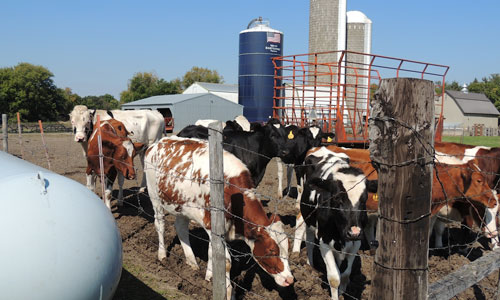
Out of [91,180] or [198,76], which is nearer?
[91,180]

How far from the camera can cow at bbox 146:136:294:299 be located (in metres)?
4.25

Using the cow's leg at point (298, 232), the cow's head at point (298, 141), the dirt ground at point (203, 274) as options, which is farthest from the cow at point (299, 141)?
the cow's leg at point (298, 232)

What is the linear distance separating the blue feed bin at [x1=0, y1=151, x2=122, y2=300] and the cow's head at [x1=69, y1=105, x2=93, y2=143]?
19.0 feet

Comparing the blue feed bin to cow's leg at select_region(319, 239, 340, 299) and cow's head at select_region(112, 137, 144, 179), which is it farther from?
cow's head at select_region(112, 137, 144, 179)

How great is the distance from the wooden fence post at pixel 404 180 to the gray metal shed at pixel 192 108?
35.5 m

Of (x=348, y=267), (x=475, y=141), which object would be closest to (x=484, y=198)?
(x=348, y=267)

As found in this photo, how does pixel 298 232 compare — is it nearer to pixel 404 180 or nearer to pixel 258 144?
pixel 258 144

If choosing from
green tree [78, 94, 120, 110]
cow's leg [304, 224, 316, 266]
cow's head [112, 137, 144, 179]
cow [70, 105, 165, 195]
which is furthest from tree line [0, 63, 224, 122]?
cow's leg [304, 224, 316, 266]

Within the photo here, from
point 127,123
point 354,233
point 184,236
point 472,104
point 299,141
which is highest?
point 472,104

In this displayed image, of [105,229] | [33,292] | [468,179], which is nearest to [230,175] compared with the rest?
[105,229]

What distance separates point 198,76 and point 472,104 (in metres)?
52.9

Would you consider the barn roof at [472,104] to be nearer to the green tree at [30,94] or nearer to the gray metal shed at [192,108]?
the gray metal shed at [192,108]

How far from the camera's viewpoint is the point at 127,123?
34.4 ft

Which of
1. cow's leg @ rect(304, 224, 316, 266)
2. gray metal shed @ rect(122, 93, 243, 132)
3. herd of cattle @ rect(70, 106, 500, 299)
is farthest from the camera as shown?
gray metal shed @ rect(122, 93, 243, 132)
